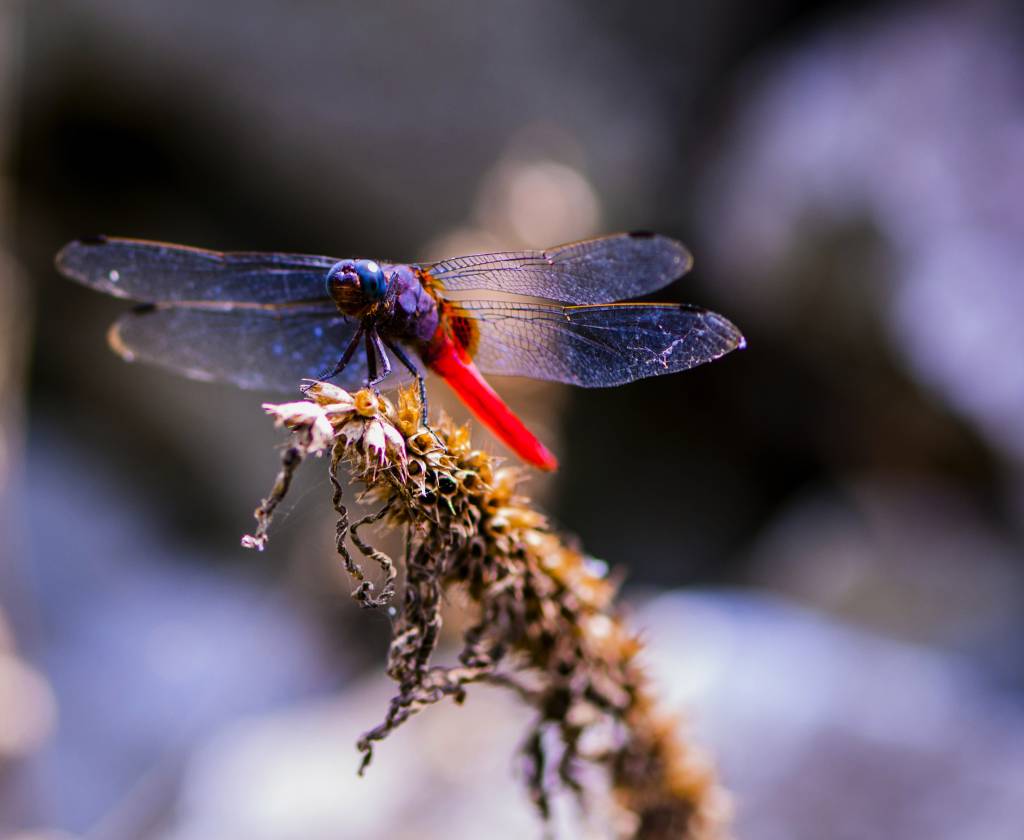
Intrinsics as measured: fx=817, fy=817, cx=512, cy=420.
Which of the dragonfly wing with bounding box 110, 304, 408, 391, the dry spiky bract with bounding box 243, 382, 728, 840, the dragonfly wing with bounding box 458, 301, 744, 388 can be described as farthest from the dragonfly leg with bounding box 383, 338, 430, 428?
the dragonfly wing with bounding box 110, 304, 408, 391

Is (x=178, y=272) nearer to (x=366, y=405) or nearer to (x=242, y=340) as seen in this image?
(x=242, y=340)

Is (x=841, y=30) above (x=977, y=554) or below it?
above

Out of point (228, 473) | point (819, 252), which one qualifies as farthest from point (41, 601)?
point (819, 252)

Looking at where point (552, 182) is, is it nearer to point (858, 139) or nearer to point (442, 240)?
point (442, 240)

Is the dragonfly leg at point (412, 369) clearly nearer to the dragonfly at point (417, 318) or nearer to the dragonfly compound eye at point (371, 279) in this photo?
the dragonfly at point (417, 318)

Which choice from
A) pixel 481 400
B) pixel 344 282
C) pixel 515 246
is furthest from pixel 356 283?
pixel 515 246
